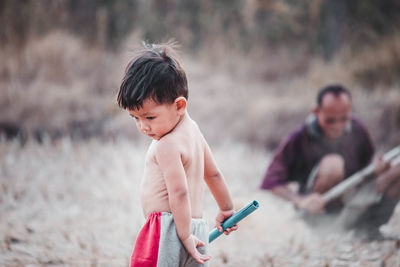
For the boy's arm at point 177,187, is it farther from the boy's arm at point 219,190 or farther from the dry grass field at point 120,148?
the dry grass field at point 120,148

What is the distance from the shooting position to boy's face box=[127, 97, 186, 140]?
1.25 m

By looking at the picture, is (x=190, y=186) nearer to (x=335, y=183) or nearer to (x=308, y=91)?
(x=335, y=183)

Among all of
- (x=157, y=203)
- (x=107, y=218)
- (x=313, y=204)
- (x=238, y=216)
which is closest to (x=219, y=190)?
(x=238, y=216)

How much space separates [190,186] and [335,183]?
5.18ft

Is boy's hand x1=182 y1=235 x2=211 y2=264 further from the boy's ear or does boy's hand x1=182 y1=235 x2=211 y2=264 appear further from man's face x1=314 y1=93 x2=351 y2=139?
man's face x1=314 y1=93 x2=351 y2=139

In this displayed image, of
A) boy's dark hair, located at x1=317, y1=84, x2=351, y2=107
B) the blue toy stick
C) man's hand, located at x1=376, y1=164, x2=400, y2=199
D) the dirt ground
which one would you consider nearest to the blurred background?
the dirt ground

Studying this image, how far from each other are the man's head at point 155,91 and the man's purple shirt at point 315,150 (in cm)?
152

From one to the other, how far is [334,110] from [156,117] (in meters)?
1.65

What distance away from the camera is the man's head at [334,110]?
2.53 meters

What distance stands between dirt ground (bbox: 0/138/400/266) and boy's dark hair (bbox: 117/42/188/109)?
1.07m

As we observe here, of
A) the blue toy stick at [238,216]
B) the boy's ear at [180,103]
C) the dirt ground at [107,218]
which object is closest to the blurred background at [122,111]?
the dirt ground at [107,218]

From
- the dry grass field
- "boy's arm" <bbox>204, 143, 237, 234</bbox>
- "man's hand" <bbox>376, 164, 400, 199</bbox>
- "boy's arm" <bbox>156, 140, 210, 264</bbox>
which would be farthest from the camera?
"man's hand" <bbox>376, 164, 400, 199</bbox>

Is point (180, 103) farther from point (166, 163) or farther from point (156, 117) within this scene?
point (166, 163)

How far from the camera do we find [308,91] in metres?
5.98
